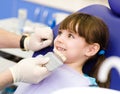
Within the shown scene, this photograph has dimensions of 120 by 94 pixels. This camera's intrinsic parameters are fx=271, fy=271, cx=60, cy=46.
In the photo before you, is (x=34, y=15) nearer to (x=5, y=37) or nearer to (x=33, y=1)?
(x=33, y=1)

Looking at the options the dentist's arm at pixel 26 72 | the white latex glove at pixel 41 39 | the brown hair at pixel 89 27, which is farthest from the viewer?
the white latex glove at pixel 41 39

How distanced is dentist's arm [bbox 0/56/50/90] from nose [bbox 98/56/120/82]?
1.03 ft

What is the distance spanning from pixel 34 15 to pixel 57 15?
399 millimetres

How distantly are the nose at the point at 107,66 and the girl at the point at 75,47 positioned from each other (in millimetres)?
29

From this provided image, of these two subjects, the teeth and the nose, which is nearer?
the teeth

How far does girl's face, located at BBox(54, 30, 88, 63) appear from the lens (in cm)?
130

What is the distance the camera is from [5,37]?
1555 millimetres

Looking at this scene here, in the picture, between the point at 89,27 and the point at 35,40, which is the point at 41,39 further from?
the point at 89,27

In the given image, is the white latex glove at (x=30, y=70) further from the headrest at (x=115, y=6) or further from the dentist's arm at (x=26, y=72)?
the headrest at (x=115, y=6)

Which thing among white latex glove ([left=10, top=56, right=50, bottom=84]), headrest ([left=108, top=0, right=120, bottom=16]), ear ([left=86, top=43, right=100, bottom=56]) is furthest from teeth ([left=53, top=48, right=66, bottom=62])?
headrest ([left=108, top=0, right=120, bottom=16])

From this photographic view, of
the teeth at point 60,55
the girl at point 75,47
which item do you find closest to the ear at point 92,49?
the girl at point 75,47

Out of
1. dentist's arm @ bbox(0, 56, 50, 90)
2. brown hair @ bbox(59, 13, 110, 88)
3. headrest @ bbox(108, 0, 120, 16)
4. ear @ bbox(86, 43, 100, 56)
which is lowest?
dentist's arm @ bbox(0, 56, 50, 90)

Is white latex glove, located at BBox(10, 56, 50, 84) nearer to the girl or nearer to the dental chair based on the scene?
the girl

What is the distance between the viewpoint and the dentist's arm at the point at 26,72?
1.17m
